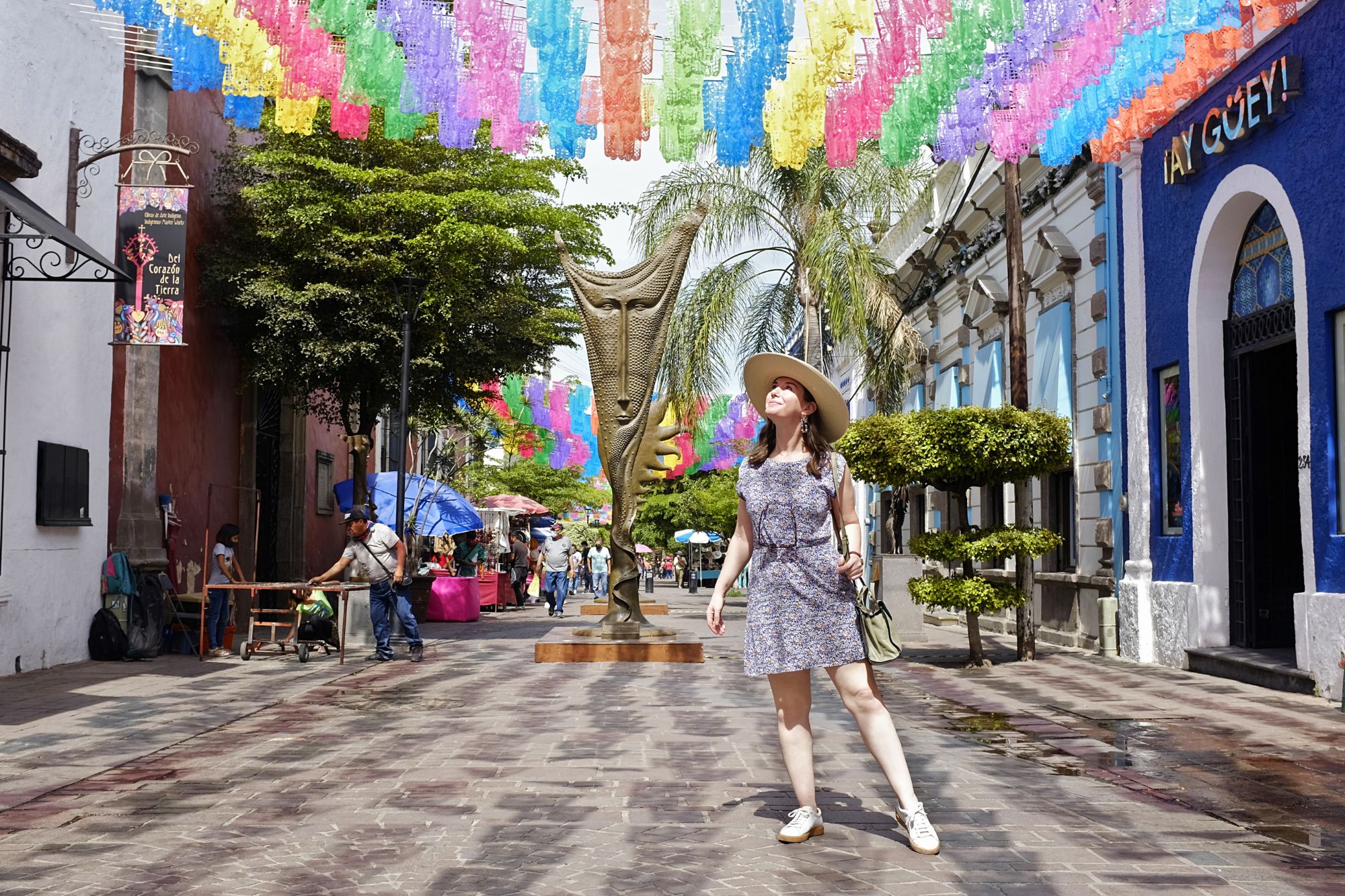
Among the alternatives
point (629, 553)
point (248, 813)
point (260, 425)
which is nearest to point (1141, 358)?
point (629, 553)

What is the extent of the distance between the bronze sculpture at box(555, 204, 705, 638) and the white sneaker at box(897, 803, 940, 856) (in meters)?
9.33

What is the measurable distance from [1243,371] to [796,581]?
9320 mm

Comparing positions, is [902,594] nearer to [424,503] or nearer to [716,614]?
[424,503]

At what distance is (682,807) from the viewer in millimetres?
5930

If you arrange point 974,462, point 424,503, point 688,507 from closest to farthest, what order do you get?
point 974,462, point 424,503, point 688,507

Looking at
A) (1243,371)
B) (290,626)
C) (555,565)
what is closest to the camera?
(1243,371)

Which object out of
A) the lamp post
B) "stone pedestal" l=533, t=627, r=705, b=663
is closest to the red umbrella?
the lamp post

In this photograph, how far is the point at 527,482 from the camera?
46.1 meters

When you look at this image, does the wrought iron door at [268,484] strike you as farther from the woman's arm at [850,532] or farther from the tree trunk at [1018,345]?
the woman's arm at [850,532]

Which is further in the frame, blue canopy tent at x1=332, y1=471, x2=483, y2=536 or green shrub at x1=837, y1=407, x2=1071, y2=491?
blue canopy tent at x1=332, y1=471, x2=483, y2=536

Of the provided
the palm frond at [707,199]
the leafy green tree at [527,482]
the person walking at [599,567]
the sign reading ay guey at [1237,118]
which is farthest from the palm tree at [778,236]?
the leafy green tree at [527,482]

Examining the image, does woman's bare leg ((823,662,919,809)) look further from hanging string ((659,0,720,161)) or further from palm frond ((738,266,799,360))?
palm frond ((738,266,799,360))

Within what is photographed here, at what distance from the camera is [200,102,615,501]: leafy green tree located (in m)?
18.8

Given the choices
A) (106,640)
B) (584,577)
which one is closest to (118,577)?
(106,640)
